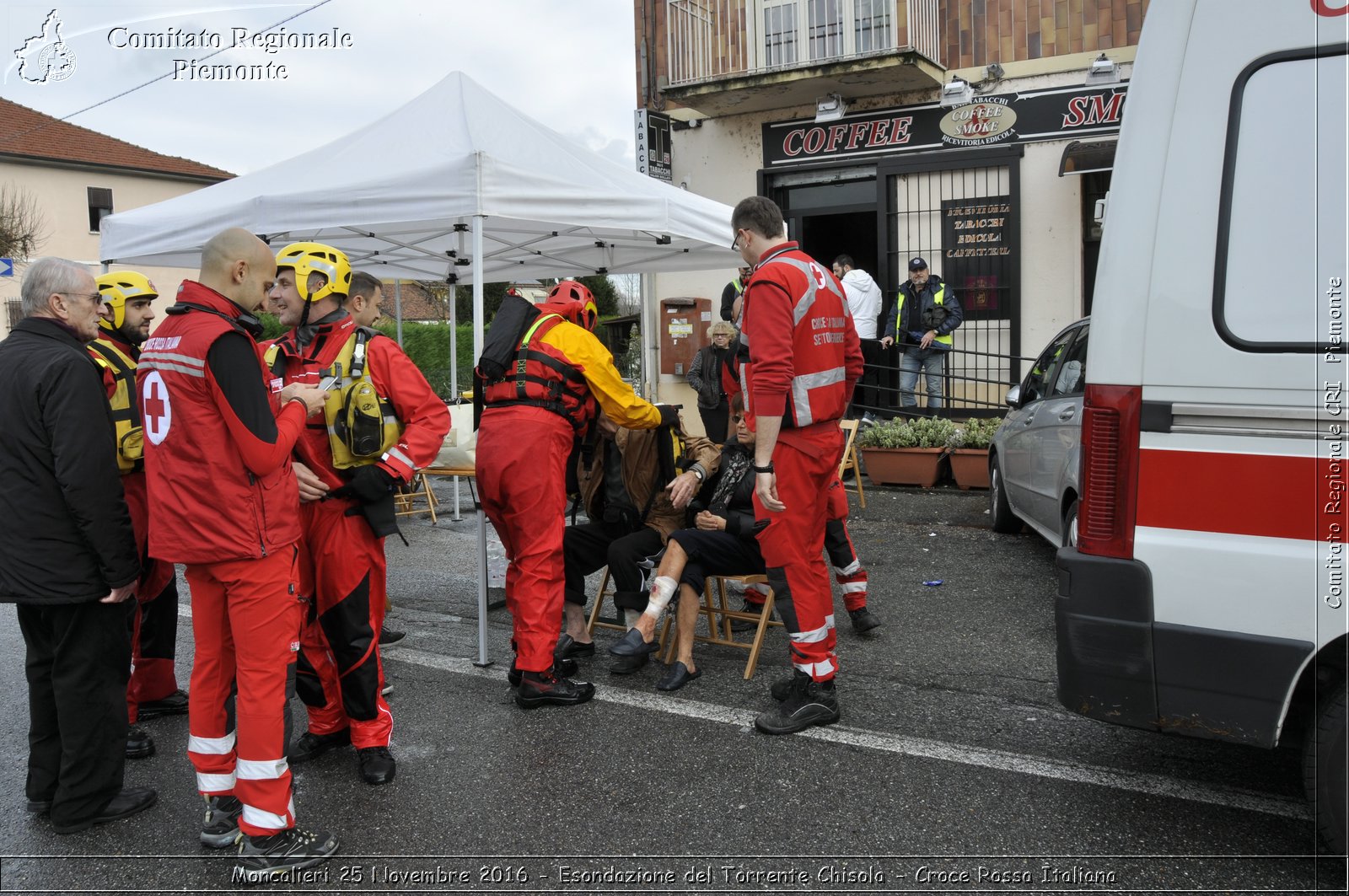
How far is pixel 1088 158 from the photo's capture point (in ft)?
34.5

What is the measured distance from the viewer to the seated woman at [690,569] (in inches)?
188

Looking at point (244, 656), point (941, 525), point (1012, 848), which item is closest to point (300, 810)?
point (244, 656)

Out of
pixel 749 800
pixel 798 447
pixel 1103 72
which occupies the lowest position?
pixel 749 800

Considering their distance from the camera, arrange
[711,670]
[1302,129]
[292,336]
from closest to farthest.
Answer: [1302,129], [292,336], [711,670]

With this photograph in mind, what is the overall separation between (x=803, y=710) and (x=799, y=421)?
1.19 meters

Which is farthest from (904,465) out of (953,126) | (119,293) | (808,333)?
(119,293)

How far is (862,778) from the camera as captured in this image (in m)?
3.65

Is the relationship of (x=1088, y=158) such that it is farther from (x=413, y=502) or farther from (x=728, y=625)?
(x=413, y=502)

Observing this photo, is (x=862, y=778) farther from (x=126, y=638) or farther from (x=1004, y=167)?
(x=1004, y=167)

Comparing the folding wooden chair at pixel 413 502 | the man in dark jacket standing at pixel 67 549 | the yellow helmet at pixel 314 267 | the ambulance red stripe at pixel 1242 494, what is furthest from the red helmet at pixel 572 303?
the folding wooden chair at pixel 413 502

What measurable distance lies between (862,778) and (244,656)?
2.17 meters

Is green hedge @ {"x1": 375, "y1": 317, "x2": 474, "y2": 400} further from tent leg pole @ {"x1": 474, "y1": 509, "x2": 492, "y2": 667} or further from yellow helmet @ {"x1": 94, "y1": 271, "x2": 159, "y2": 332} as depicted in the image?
yellow helmet @ {"x1": 94, "y1": 271, "x2": 159, "y2": 332}

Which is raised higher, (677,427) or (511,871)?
(677,427)

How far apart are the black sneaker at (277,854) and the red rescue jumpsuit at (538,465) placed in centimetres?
141
